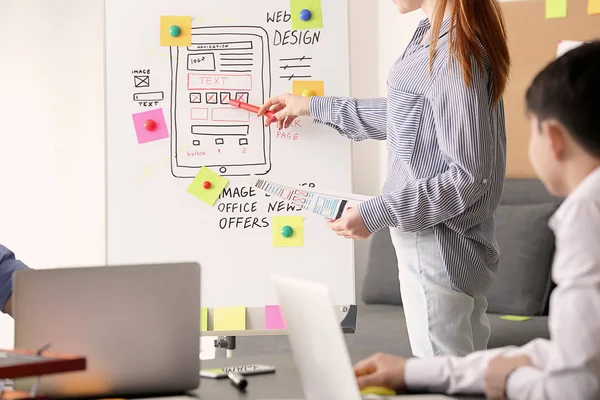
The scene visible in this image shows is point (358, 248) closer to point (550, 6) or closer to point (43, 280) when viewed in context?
point (550, 6)

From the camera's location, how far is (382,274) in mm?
3162

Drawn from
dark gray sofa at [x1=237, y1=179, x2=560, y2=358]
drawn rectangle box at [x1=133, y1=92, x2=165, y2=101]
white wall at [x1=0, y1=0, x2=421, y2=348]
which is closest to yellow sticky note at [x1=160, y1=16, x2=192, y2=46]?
drawn rectangle box at [x1=133, y1=92, x2=165, y2=101]

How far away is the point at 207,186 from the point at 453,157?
858mm

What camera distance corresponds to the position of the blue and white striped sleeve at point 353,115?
6.41 feet

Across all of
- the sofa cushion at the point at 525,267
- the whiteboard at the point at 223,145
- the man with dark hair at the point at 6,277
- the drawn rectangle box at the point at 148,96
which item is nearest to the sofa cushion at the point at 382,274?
the sofa cushion at the point at 525,267

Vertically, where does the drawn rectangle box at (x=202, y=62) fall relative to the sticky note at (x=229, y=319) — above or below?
above

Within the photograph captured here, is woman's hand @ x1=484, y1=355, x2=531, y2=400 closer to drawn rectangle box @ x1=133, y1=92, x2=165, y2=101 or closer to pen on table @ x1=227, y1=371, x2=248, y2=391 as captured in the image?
pen on table @ x1=227, y1=371, x2=248, y2=391

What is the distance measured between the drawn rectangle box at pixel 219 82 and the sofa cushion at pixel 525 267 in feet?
3.61

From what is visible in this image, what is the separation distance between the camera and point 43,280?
1060mm

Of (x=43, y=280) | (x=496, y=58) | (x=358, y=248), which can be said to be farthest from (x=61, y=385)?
(x=358, y=248)

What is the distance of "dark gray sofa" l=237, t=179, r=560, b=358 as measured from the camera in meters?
2.59

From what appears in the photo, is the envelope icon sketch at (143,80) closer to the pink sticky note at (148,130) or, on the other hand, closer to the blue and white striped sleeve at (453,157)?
the pink sticky note at (148,130)

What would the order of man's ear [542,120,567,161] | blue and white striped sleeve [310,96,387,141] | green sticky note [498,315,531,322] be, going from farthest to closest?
green sticky note [498,315,531,322], blue and white striped sleeve [310,96,387,141], man's ear [542,120,567,161]

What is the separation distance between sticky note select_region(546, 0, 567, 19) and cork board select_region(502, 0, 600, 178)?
18mm
